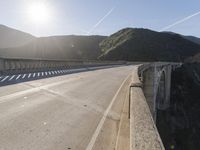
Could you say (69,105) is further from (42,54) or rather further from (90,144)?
(42,54)

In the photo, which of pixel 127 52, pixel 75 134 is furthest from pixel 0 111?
pixel 127 52

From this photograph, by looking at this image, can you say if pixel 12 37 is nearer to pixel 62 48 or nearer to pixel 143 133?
pixel 62 48

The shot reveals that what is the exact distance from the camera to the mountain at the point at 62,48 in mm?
127062

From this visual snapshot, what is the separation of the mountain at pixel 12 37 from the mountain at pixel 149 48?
6086 cm

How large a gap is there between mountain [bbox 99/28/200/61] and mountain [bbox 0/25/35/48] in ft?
200

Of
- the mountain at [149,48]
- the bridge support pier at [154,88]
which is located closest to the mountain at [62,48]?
the mountain at [149,48]

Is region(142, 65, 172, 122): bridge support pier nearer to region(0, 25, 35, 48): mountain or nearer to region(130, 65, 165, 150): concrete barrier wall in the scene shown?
region(130, 65, 165, 150): concrete barrier wall

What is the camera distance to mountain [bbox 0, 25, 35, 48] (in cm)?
15950

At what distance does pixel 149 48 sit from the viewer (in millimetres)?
112500

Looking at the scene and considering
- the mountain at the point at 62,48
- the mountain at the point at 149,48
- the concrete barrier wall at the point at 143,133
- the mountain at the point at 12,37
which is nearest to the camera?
the concrete barrier wall at the point at 143,133

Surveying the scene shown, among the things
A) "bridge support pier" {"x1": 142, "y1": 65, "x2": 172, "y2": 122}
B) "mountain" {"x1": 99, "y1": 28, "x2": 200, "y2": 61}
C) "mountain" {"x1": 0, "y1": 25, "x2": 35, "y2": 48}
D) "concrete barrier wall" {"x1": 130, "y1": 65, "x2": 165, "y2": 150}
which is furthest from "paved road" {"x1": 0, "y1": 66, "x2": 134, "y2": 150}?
"mountain" {"x1": 0, "y1": 25, "x2": 35, "y2": 48}

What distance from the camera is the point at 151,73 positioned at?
84.0 feet

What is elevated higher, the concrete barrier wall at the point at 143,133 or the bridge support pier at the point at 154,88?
the concrete barrier wall at the point at 143,133

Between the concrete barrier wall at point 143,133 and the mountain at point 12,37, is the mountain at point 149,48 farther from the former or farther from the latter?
the concrete barrier wall at point 143,133
